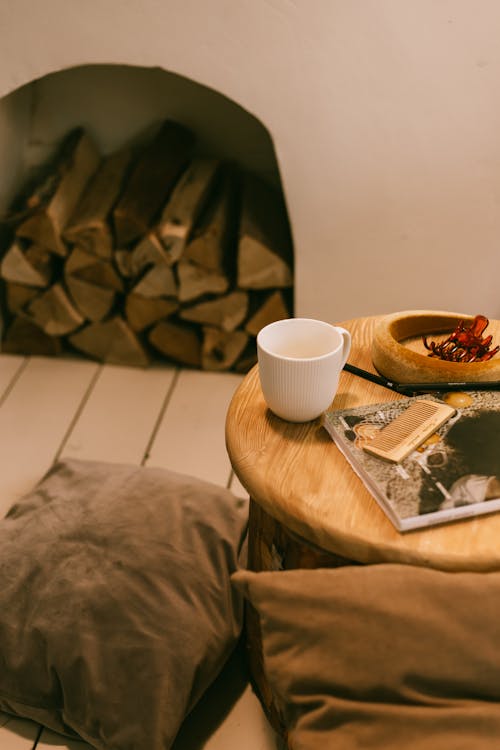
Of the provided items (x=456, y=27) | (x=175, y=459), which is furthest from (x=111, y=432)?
(x=456, y=27)

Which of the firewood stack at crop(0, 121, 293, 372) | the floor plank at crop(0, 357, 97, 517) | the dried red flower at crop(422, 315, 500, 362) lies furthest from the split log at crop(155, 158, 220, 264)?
the dried red flower at crop(422, 315, 500, 362)

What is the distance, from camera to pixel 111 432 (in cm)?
193

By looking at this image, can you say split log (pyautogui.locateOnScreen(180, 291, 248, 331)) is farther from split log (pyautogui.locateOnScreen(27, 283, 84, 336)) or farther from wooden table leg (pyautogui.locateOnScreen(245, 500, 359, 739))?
wooden table leg (pyautogui.locateOnScreen(245, 500, 359, 739))

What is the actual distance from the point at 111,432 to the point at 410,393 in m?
1.02

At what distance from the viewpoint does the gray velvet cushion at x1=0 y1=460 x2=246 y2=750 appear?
3.85ft

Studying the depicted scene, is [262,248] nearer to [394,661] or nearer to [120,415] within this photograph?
[120,415]

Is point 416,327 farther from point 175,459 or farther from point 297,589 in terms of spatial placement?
point 175,459

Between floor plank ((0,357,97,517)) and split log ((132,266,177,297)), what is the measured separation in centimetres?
32

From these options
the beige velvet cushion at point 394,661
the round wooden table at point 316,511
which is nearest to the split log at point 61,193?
the round wooden table at point 316,511

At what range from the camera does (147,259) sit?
1998 mm

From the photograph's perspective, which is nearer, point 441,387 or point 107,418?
point 441,387

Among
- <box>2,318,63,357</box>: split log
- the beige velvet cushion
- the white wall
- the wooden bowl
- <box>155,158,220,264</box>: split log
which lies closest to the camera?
the beige velvet cushion

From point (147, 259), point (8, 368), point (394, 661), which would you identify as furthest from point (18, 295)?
point (394, 661)

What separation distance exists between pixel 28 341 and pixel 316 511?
152 cm
